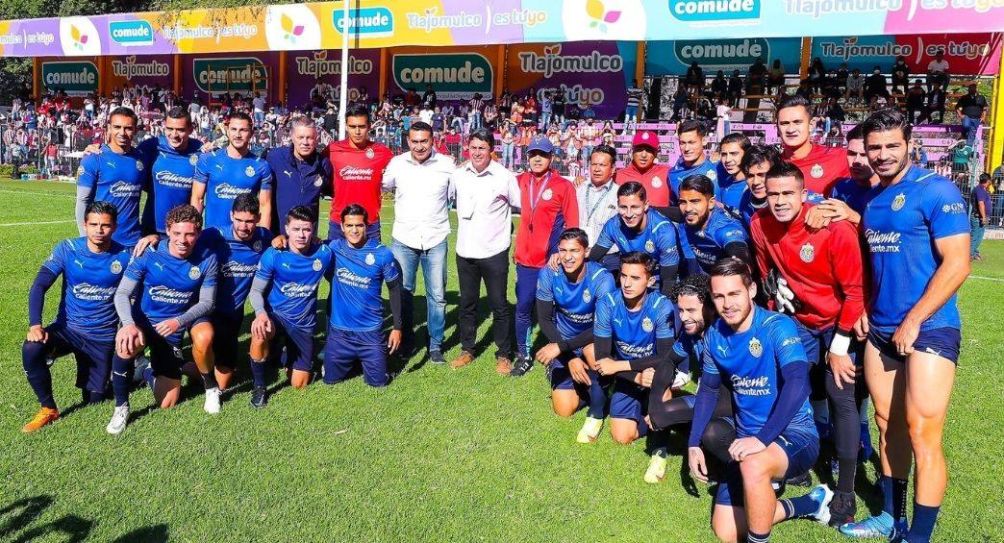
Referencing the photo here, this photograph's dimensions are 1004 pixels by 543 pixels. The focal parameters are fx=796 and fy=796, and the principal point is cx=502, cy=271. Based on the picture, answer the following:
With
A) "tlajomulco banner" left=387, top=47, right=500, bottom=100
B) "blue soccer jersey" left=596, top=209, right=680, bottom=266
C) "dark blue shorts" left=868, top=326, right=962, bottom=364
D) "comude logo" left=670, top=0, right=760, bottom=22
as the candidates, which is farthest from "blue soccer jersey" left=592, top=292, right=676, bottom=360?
"tlajomulco banner" left=387, top=47, right=500, bottom=100

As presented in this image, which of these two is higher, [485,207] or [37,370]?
[485,207]

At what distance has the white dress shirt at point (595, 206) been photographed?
7254 millimetres

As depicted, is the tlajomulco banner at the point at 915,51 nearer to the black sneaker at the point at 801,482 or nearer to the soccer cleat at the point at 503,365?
the soccer cleat at the point at 503,365

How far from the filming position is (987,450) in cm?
564

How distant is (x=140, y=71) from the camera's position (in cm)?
3534

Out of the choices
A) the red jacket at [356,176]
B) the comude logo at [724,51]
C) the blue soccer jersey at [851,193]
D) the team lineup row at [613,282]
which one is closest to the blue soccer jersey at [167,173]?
the team lineup row at [613,282]

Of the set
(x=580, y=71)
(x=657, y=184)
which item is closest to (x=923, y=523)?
(x=657, y=184)

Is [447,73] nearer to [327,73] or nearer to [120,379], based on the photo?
[327,73]

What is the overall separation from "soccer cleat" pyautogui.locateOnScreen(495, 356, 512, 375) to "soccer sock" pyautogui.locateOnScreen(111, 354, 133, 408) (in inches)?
120

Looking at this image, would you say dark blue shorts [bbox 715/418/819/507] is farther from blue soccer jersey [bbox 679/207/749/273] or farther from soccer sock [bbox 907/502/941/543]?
blue soccer jersey [bbox 679/207/749/273]

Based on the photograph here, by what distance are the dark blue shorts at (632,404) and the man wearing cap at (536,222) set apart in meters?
1.47

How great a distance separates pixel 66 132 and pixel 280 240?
1043 inches

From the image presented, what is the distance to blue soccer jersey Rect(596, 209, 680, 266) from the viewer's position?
6203 mm

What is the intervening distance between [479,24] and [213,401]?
1888 cm
